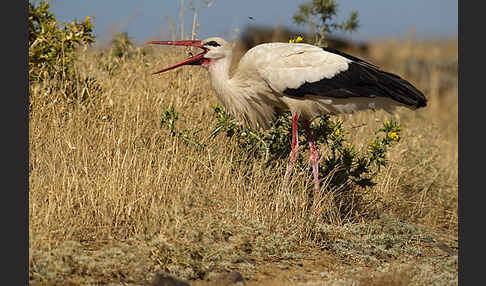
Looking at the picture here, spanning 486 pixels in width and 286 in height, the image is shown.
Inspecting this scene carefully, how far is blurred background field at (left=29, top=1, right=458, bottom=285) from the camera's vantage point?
4402 mm

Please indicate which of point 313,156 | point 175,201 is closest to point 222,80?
point 313,156

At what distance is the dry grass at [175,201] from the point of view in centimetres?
439

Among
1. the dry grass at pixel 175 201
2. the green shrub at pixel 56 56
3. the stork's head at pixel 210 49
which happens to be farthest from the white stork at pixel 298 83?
the green shrub at pixel 56 56

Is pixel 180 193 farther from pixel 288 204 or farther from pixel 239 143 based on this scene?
pixel 239 143

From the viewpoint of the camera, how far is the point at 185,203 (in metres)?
4.68

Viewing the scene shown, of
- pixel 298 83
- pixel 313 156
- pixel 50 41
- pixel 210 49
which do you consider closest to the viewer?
pixel 298 83

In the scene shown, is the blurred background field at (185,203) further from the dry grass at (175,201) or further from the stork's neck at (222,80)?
the stork's neck at (222,80)

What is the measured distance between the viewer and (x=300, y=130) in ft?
21.9

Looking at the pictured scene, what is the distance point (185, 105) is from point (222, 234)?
285 centimetres

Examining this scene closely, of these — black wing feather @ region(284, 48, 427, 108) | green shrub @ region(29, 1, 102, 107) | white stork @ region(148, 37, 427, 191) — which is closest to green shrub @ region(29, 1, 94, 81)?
green shrub @ region(29, 1, 102, 107)

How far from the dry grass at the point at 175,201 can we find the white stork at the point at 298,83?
23.5 inches

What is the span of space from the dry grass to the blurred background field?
2cm

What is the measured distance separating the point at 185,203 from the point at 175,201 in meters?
0.11

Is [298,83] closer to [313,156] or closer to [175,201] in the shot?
[313,156]
